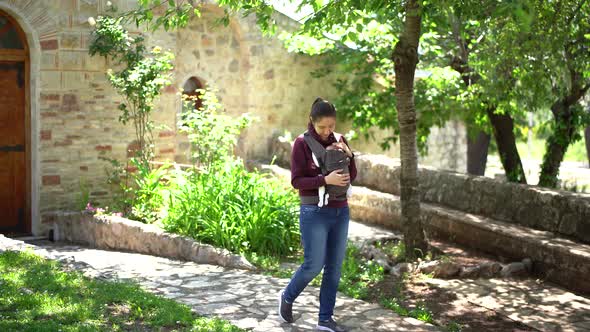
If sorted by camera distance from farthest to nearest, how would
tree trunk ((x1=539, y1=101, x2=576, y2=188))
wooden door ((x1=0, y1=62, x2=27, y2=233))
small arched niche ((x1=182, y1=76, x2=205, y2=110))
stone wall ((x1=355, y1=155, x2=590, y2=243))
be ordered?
small arched niche ((x1=182, y1=76, x2=205, y2=110)), tree trunk ((x1=539, y1=101, x2=576, y2=188)), wooden door ((x1=0, y1=62, x2=27, y2=233)), stone wall ((x1=355, y1=155, x2=590, y2=243))

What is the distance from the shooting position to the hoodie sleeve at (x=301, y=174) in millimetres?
5340

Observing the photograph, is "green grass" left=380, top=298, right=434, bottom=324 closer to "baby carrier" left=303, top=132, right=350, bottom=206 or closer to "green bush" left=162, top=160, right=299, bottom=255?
"baby carrier" left=303, top=132, right=350, bottom=206

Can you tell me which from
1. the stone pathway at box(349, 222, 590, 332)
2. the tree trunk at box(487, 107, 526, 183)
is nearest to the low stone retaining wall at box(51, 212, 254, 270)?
the stone pathway at box(349, 222, 590, 332)

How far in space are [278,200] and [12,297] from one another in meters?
3.83

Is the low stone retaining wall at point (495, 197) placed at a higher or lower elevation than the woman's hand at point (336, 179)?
lower

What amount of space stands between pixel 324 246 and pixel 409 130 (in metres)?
2.65

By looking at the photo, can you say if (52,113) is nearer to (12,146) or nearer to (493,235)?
(12,146)

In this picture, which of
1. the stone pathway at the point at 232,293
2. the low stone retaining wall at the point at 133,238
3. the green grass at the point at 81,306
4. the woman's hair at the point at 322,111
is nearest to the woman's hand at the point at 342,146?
the woman's hair at the point at 322,111

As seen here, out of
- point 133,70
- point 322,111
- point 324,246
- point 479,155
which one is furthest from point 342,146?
point 479,155

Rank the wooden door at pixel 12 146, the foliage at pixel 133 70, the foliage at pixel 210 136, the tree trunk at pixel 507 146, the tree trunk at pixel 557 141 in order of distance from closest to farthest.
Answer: the foliage at pixel 210 136, the foliage at pixel 133 70, the wooden door at pixel 12 146, the tree trunk at pixel 557 141, the tree trunk at pixel 507 146

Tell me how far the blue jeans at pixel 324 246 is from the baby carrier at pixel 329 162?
0.10 meters

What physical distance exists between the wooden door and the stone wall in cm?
499

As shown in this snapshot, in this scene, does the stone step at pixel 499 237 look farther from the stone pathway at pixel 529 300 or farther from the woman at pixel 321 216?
the woman at pixel 321 216

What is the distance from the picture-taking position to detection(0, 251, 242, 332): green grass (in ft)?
17.4
